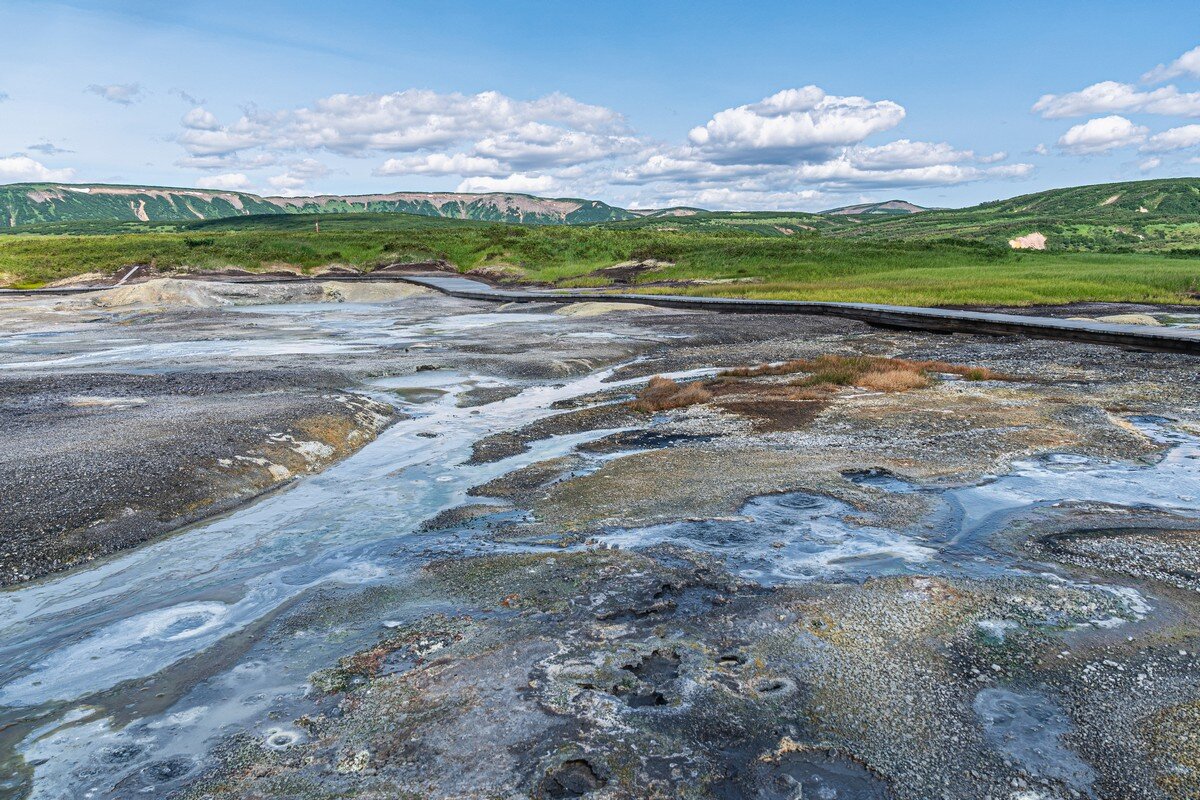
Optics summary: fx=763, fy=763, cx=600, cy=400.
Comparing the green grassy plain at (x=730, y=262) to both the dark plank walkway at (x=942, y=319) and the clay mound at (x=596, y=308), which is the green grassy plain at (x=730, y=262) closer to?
the dark plank walkway at (x=942, y=319)

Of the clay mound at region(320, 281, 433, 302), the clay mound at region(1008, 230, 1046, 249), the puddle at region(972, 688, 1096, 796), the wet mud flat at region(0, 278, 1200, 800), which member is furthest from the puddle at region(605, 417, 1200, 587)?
the clay mound at region(1008, 230, 1046, 249)

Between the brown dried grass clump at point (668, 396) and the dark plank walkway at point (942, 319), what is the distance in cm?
1506

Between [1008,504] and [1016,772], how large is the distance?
567 cm

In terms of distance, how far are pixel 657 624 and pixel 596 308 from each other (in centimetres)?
3510

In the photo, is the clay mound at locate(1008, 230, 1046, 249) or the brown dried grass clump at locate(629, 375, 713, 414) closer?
the brown dried grass clump at locate(629, 375, 713, 414)

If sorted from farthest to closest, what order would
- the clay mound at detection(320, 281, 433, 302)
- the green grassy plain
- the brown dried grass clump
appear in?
1. the clay mound at detection(320, 281, 433, 302)
2. the green grassy plain
3. the brown dried grass clump

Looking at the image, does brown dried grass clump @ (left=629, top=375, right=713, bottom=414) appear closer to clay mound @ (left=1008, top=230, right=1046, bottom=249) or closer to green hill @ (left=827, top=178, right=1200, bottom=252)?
green hill @ (left=827, top=178, right=1200, bottom=252)

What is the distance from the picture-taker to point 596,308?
41125mm

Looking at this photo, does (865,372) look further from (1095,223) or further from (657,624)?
(1095,223)

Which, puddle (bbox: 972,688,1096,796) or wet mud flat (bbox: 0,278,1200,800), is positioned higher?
puddle (bbox: 972,688,1096,796)

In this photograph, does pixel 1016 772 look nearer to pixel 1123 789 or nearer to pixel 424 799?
pixel 1123 789

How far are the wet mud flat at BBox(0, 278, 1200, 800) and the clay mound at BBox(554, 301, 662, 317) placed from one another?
84.2 ft

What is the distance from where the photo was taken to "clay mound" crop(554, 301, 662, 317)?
39.9m

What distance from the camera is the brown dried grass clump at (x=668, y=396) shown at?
16.5 metres
